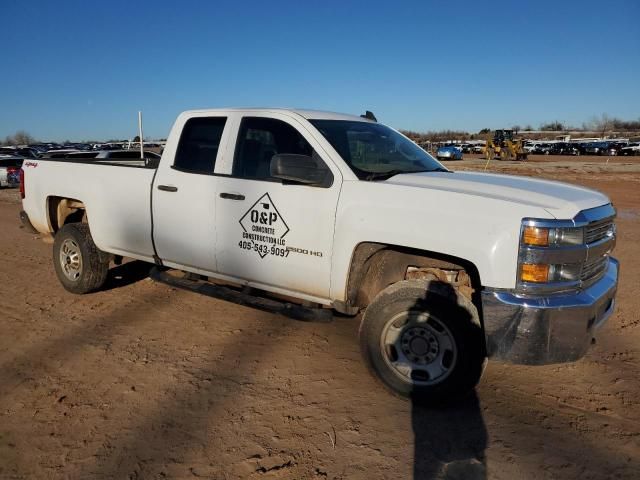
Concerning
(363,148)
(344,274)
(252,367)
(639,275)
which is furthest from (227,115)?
(639,275)

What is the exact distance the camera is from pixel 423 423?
10.7 feet

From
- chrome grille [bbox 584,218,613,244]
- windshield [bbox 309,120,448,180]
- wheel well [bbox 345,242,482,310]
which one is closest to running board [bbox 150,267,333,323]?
wheel well [bbox 345,242,482,310]

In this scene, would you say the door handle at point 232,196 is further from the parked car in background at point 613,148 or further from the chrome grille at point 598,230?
the parked car in background at point 613,148

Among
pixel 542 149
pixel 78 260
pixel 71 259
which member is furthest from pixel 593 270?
pixel 542 149

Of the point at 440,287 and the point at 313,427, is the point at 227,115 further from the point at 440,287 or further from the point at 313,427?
the point at 313,427

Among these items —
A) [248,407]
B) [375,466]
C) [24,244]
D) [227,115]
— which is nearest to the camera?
[375,466]

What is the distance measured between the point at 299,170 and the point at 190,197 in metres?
1.31

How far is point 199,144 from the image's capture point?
4.64 metres

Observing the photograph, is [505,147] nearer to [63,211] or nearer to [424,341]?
[63,211]

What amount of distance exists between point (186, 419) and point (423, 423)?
151cm

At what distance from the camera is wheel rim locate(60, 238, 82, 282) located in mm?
5644

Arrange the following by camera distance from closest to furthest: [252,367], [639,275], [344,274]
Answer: [344,274] < [252,367] < [639,275]

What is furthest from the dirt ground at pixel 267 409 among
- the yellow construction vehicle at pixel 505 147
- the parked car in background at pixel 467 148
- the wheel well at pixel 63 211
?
the parked car in background at pixel 467 148

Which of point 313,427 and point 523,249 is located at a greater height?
point 523,249
